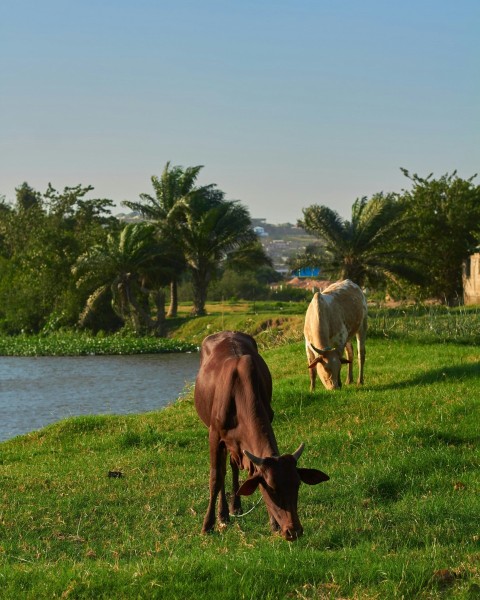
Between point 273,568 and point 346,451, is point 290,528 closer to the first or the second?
point 273,568

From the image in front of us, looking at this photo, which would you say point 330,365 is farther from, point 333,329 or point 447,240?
point 447,240

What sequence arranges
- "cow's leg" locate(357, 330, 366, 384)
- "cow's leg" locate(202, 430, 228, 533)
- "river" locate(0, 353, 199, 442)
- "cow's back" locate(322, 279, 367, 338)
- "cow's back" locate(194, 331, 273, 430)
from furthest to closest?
"river" locate(0, 353, 199, 442), "cow's leg" locate(357, 330, 366, 384), "cow's back" locate(322, 279, 367, 338), "cow's leg" locate(202, 430, 228, 533), "cow's back" locate(194, 331, 273, 430)

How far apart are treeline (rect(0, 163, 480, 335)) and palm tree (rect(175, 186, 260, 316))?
59mm

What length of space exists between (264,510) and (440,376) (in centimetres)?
798

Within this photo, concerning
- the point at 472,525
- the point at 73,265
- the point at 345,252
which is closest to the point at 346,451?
the point at 472,525

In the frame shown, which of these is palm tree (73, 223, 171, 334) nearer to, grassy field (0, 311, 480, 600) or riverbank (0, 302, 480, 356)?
riverbank (0, 302, 480, 356)

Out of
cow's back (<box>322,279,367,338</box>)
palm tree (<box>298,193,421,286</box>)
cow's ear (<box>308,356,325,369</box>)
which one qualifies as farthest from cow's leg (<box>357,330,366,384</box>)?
palm tree (<box>298,193,421,286</box>)

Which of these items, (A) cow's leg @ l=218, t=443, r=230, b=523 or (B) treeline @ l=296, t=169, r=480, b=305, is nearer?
(A) cow's leg @ l=218, t=443, r=230, b=523

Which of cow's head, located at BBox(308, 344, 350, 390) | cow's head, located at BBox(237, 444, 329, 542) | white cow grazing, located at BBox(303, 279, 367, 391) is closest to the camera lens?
cow's head, located at BBox(237, 444, 329, 542)

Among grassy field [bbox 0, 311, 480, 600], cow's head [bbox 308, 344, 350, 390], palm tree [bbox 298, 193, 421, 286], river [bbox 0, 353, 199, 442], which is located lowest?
river [bbox 0, 353, 199, 442]

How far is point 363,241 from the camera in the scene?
40969mm

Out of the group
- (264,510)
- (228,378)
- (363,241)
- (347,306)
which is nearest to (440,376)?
(347,306)

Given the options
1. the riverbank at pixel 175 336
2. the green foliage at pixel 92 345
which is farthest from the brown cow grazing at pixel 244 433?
the green foliage at pixel 92 345

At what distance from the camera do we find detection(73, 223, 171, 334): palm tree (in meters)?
48.4
